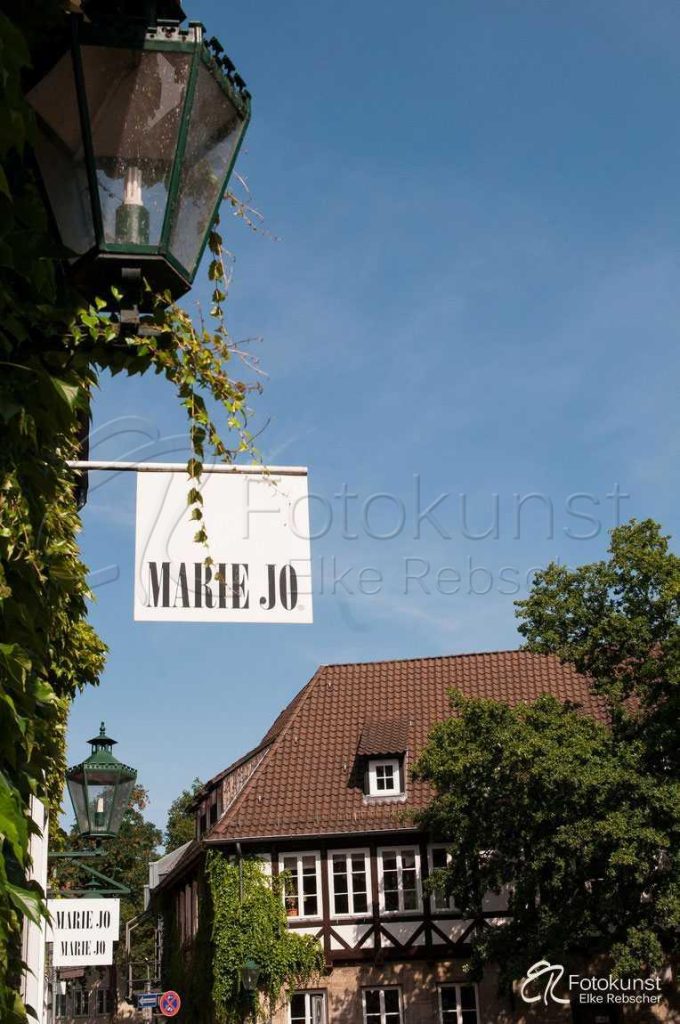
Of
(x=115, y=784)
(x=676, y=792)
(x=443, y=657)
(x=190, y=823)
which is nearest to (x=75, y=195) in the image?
(x=115, y=784)

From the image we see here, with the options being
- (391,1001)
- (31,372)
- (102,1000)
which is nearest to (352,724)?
(391,1001)

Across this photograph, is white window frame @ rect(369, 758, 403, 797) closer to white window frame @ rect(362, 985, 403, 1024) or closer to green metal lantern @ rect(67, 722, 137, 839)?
white window frame @ rect(362, 985, 403, 1024)

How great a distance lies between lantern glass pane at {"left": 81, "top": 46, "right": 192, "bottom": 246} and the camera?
316cm

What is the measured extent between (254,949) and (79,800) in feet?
59.8

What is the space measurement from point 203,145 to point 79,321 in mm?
596

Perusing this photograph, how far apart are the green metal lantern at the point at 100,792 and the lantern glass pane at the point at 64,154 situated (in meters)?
8.89

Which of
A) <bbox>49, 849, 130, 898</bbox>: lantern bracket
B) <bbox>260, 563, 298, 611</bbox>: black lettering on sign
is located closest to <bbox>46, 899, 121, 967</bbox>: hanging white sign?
<bbox>49, 849, 130, 898</bbox>: lantern bracket

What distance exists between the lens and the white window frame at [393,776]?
3023 cm

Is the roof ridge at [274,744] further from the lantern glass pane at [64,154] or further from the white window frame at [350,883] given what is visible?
the lantern glass pane at [64,154]

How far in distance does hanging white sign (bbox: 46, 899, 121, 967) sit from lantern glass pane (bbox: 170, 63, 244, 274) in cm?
864

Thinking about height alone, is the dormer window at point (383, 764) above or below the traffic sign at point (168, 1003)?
above

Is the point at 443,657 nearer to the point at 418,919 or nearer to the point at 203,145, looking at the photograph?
the point at 418,919

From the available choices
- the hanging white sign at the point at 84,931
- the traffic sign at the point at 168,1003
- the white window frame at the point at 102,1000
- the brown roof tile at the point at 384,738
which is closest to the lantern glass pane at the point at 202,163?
the hanging white sign at the point at 84,931

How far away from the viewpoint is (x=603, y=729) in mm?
24094
